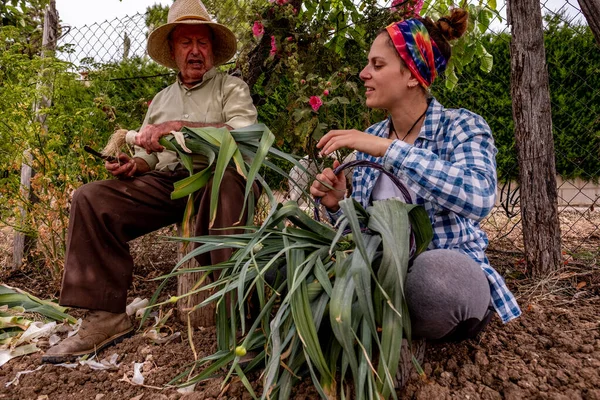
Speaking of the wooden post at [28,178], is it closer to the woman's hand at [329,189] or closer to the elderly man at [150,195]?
the elderly man at [150,195]

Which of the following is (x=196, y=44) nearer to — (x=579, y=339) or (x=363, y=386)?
(x=363, y=386)

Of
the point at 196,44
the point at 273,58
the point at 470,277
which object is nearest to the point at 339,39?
the point at 273,58

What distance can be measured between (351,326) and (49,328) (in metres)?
1.53

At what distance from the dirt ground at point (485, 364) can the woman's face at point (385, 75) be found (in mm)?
852

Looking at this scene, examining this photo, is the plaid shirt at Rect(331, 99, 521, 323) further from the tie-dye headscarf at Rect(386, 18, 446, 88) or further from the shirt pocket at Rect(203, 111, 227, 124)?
the shirt pocket at Rect(203, 111, 227, 124)

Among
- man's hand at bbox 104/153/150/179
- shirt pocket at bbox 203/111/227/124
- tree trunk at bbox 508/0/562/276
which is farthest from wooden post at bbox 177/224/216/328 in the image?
tree trunk at bbox 508/0/562/276

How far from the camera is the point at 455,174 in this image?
4.41ft

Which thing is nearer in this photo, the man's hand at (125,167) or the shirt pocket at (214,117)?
the man's hand at (125,167)

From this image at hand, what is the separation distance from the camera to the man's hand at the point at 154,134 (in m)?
1.81

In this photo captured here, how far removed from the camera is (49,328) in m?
2.05

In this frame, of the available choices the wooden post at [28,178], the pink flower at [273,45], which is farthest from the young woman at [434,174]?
the wooden post at [28,178]

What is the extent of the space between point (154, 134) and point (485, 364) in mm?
1403

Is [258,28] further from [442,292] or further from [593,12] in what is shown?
[442,292]

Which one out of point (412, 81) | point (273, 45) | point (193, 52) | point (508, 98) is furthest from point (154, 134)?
point (508, 98)
